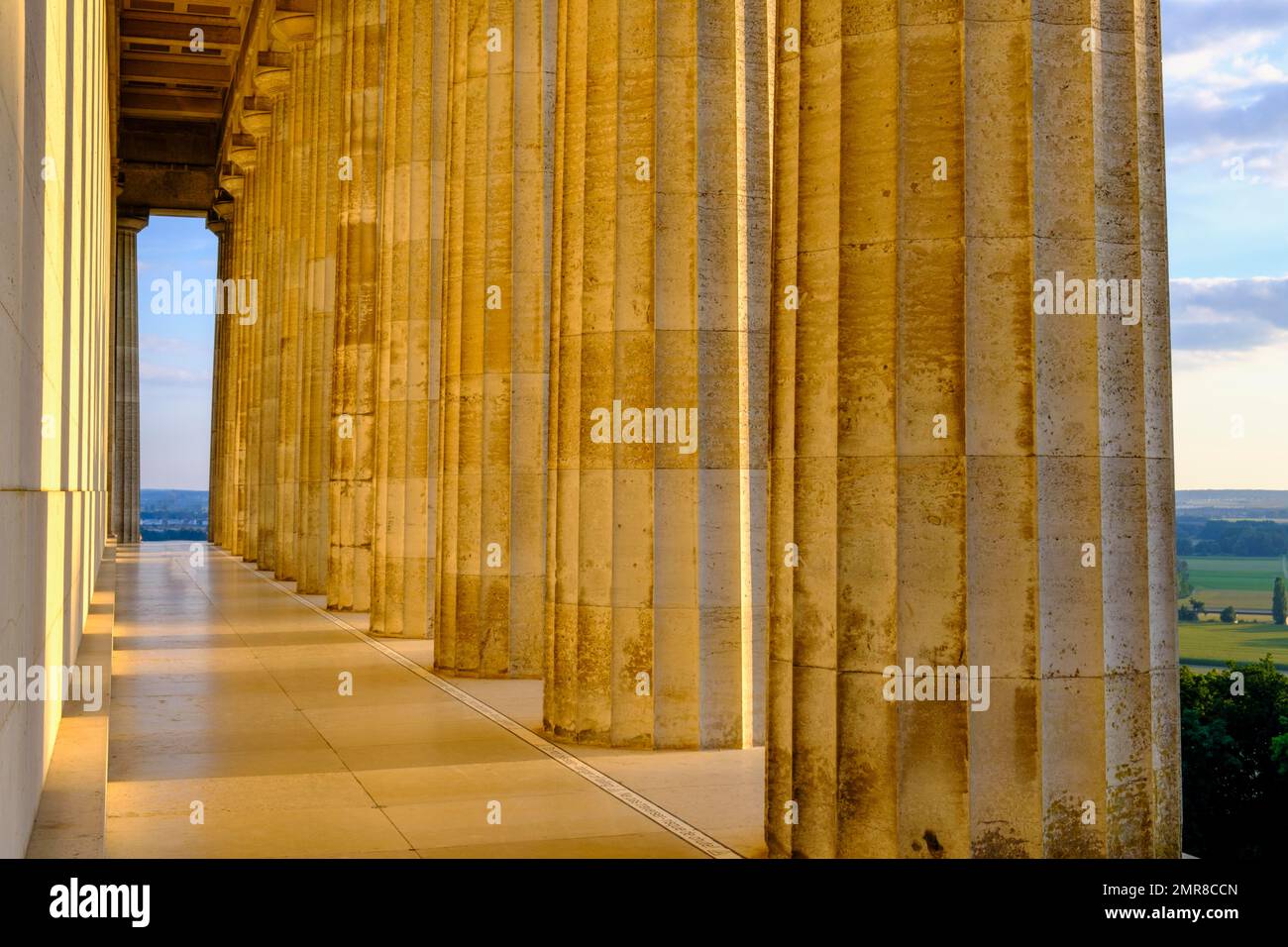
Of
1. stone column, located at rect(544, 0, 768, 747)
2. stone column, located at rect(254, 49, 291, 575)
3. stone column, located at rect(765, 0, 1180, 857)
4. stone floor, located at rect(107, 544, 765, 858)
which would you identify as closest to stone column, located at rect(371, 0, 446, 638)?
stone floor, located at rect(107, 544, 765, 858)

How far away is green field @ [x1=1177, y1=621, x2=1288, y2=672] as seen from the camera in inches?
1487

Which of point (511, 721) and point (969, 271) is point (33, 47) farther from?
point (511, 721)

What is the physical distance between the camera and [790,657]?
33.4ft

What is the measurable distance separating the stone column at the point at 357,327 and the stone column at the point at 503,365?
9929 millimetres

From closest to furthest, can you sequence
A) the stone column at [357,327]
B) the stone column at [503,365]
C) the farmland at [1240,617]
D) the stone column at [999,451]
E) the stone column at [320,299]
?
the stone column at [999,451]
the stone column at [503,365]
the stone column at [357,327]
the stone column at [320,299]
the farmland at [1240,617]

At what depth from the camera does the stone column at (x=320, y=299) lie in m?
36.7

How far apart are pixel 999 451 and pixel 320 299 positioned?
30721 mm

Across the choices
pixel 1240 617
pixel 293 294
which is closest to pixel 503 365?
pixel 293 294

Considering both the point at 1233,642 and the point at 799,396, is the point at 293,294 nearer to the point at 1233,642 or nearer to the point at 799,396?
the point at 1233,642

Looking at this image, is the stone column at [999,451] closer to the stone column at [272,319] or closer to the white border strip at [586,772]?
the white border strip at [586,772]

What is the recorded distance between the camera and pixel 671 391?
15156mm

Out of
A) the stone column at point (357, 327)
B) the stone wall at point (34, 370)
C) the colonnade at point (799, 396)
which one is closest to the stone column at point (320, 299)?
→ the stone column at point (357, 327)

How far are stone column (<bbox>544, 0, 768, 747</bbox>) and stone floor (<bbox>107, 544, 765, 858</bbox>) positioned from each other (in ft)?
2.65
